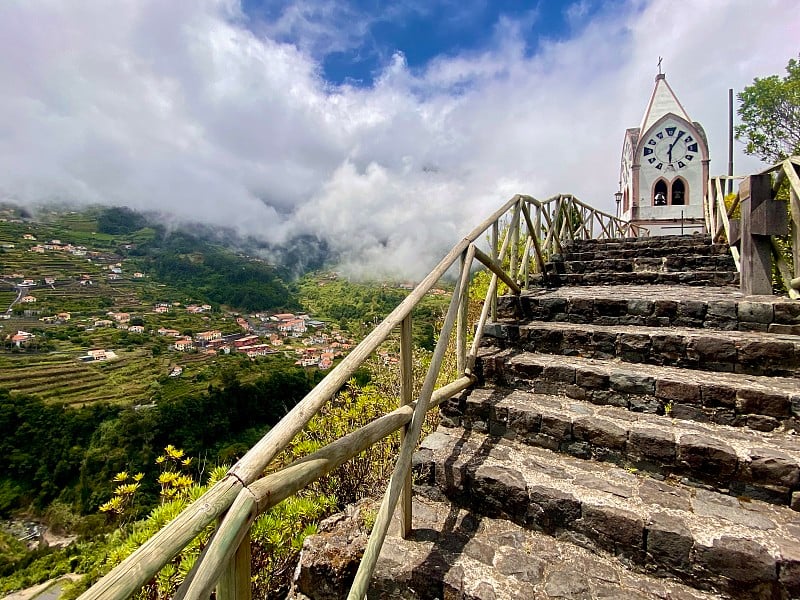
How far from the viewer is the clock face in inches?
668

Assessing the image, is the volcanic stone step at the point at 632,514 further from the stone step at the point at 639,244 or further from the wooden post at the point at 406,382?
the stone step at the point at 639,244

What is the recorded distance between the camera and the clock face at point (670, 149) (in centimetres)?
1697

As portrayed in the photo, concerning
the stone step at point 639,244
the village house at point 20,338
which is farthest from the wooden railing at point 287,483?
the village house at point 20,338

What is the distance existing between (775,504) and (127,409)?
3547 cm

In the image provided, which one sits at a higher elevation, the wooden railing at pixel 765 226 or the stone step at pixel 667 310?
the wooden railing at pixel 765 226

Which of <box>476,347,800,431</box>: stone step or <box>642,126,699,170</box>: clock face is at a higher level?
<box>642,126,699,170</box>: clock face

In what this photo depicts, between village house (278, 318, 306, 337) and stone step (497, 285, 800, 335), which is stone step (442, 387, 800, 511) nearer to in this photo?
stone step (497, 285, 800, 335)

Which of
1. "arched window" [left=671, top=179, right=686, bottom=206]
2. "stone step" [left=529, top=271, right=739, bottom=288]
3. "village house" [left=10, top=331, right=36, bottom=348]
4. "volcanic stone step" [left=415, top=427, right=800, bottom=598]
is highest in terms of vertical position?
"arched window" [left=671, top=179, right=686, bottom=206]

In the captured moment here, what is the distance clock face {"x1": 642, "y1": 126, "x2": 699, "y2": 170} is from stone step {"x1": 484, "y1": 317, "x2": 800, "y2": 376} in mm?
19147

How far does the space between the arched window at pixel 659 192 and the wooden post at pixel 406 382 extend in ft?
67.5

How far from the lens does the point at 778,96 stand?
10.1m

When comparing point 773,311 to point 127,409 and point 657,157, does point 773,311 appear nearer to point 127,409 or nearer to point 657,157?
point 657,157

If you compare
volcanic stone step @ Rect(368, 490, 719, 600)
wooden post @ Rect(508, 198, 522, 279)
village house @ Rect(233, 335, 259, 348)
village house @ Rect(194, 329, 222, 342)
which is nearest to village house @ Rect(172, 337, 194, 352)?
village house @ Rect(194, 329, 222, 342)

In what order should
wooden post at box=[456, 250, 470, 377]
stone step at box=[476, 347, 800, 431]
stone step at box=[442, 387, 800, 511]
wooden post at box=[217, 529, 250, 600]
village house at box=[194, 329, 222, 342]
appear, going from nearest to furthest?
wooden post at box=[217, 529, 250, 600]
stone step at box=[442, 387, 800, 511]
stone step at box=[476, 347, 800, 431]
wooden post at box=[456, 250, 470, 377]
village house at box=[194, 329, 222, 342]
